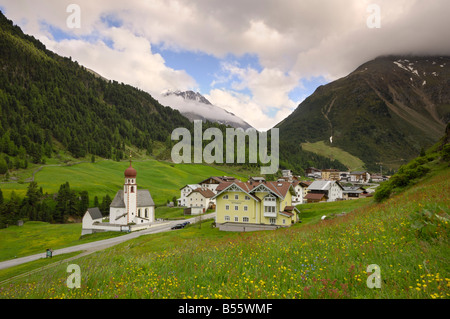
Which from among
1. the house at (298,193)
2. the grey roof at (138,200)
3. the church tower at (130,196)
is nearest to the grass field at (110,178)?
the grey roof at (138,200)

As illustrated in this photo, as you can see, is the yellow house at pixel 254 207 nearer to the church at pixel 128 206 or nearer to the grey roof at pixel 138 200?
the church at pixel 128 206

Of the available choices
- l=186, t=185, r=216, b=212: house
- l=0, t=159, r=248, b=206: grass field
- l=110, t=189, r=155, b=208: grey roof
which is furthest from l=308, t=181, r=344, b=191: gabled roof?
l=0, t=159, r=248, b=206: grass field

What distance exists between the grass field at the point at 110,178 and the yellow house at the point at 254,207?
68139mm

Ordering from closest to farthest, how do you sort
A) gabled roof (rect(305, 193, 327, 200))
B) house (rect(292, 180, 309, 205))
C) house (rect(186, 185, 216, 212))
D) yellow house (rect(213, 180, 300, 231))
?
yellow house (rect(213, 180, 300, 231)) → gabled roof (rect(305, 193, 327, 200)) → house (rect(292, 180, 309, 205)) → house (rect(186, 185, 216, 212))

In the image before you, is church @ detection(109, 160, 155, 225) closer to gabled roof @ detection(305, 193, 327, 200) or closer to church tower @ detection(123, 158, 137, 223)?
church tower @ detection(123, 158, 137, 223)

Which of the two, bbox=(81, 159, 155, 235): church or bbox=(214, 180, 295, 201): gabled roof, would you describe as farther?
bbox=(81, 159, 155, 235): church

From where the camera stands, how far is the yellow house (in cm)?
5000

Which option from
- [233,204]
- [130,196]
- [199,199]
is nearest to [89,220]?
[130,196]

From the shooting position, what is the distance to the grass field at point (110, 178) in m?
115

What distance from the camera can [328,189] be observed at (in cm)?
9675

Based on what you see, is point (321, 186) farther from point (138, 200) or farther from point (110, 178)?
point (110, 178)

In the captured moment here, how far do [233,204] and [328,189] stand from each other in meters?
57.4

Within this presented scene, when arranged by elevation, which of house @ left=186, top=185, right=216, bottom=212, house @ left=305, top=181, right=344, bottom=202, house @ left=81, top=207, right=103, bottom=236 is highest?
house @ left=305, top=181, right=344, bottom=202

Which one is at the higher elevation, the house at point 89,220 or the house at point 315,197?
the house at point 315,197
